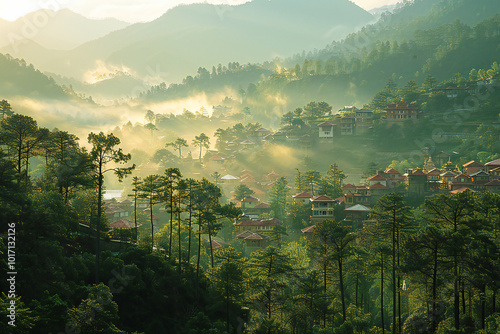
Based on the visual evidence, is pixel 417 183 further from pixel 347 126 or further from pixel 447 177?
pixel 347 126

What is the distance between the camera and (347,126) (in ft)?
377

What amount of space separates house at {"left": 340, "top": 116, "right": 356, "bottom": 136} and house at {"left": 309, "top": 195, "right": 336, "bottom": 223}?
166ft

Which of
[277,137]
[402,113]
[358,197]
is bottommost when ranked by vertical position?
[358,197]

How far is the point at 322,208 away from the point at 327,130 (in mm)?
48341

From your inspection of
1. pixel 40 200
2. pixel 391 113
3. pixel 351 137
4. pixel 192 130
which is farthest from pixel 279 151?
pixel 40 200

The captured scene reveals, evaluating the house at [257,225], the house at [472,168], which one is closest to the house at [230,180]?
the house at [257,225]

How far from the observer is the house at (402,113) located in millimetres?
111250

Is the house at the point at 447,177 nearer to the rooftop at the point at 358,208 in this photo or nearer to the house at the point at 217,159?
the rooftop at the point at 358,208

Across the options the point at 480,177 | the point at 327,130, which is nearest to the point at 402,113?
the point at 327,130

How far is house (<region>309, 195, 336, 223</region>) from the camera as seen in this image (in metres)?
67.3

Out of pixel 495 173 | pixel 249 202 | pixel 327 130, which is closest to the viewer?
pixel 495 173

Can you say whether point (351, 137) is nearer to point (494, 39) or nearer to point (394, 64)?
point (394, 64)

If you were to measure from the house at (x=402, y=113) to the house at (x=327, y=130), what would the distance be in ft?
46.2

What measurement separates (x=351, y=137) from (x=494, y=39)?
113211 mm
